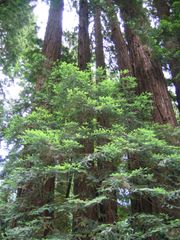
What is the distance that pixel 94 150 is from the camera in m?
4.16

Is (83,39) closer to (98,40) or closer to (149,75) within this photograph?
(98,40)

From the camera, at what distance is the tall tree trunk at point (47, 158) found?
12.5 feet

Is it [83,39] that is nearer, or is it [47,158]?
[47,158]

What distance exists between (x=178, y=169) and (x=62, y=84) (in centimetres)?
200

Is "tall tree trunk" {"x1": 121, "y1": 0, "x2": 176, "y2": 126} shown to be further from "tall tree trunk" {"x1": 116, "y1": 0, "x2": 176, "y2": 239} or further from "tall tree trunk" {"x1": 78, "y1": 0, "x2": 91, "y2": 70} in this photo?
"tall tree trunk" {"x1": 78, "y1": 0, "x2": 91, "y2": 70}

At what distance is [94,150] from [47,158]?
2.27 feet

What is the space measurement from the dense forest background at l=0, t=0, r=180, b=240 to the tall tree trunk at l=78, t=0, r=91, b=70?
0.15 ft

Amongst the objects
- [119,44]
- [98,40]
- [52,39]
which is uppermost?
[98,40]

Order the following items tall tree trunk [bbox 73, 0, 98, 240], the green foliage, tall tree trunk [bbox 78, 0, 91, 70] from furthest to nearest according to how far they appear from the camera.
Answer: tall tree trunk [bbox 78, 0, 91, 70] → tall tree trunk [bbox 73, 0, 98, 240] → the green foliage

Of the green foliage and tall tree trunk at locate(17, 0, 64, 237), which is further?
tall tree trunk at locate(17, 0, 64, 237)

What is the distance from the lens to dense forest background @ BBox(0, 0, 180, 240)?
3.39 m

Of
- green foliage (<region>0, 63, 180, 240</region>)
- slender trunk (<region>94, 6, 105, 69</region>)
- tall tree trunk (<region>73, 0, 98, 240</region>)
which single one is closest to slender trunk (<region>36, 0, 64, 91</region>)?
green foliage (<region>0, 63, 180, 240</region>)

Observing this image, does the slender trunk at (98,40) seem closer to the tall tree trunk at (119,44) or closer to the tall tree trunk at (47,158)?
the tall tree trunk at (119,44)

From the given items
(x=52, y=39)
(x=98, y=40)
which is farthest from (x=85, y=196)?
(x=98, y=40)
